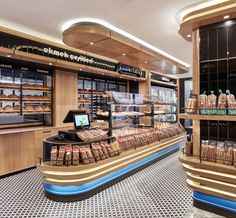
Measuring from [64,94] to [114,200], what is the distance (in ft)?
11.4

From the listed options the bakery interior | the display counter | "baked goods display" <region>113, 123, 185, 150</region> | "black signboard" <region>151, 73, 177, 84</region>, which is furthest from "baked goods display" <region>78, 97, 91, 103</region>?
"black signboard" <region>151, 73, 177, 84</region>

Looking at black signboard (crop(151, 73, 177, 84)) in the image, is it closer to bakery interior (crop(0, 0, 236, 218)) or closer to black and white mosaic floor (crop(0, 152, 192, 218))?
bakery interior (crop(0, 0, 236, 218))

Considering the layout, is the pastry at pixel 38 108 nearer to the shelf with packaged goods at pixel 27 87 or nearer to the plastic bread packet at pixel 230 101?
the shelf with packaged goods at pixel 27 87

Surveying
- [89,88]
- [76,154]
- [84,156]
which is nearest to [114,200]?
[84,156]

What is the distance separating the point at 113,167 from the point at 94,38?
244 centimetres

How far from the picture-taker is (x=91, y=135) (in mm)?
3748

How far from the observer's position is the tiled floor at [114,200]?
9.55 ft

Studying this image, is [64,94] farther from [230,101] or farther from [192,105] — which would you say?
[230,101]

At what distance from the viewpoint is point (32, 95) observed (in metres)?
5.39

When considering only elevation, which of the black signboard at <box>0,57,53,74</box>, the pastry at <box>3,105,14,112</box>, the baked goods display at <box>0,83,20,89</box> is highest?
the black signboard at <box>0,57,53,74</box>

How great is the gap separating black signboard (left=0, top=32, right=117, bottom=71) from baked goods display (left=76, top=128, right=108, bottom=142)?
2059 millimetres

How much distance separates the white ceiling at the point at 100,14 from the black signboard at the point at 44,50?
26 cm

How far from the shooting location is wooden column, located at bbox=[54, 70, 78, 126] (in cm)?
562

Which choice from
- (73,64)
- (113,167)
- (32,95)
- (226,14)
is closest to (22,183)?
(113,167)
